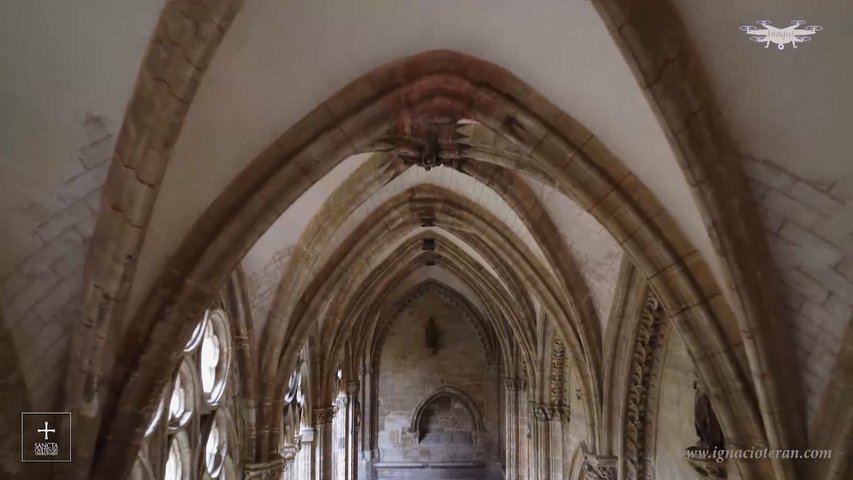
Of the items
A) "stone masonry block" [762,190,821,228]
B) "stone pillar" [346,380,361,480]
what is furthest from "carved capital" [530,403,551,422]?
"stone masonry block" [762,190,821,228]

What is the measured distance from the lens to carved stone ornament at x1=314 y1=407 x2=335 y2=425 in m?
9.32

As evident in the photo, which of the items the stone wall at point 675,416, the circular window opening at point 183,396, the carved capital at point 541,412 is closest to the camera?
the stone wall at point 675,416

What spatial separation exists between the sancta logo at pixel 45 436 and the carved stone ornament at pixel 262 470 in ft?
10.8

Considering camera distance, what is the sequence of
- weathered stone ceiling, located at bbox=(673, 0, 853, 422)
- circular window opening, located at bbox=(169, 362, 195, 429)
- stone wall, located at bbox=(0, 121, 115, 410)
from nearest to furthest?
weathered stone ceiling, located at bbox=(673, 0, 853, 422)
stone wall, located at bbox=(0, 121, 115, 410)
circular window opening, located at bbox=(169, 362, 195, 429)

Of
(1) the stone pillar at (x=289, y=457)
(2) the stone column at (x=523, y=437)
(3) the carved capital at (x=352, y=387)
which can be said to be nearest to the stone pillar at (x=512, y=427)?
(2) the stone column at (x=523, y=437)

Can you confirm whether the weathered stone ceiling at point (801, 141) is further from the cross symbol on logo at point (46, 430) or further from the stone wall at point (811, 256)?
the cross symbol on logo at point (46, 430)

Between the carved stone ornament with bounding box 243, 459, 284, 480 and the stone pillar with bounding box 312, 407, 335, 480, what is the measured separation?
3.05 meters

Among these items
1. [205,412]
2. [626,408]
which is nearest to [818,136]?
[626,408]

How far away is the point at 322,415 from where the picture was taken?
948 cm

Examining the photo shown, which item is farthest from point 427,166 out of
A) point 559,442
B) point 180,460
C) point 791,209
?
point 559,442

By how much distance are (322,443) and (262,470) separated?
3.65 m

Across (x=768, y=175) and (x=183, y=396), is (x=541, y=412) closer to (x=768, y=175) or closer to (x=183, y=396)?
(x=183, y=396)

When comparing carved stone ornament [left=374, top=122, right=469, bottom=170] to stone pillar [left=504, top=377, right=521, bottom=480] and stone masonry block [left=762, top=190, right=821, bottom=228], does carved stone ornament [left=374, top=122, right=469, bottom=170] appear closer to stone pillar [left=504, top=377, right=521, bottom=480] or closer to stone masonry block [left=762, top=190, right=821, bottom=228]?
stone masonry block [left=762, top=190, right=821, bottom=228]

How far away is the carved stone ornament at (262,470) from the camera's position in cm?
591
